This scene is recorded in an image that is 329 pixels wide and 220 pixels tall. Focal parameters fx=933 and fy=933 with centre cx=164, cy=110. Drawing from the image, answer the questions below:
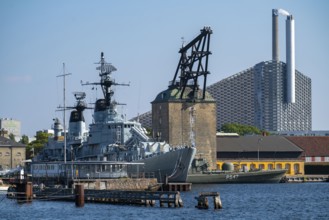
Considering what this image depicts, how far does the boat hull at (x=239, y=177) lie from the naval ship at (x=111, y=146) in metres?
15.5

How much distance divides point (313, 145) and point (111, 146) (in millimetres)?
65993

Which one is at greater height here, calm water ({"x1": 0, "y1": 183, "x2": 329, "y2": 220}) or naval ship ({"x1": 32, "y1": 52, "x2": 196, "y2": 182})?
naval ship ({"x1": 32, "y1": 52, "x2": 196, "y2": 182})

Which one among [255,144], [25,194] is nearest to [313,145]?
[255,144]

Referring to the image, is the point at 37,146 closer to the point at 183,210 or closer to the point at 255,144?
the point at 255,144

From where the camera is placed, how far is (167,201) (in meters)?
68.4

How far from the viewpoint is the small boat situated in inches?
4730

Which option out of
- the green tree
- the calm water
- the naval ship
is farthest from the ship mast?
the green tree

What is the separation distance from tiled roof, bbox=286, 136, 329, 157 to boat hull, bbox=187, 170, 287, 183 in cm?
3005

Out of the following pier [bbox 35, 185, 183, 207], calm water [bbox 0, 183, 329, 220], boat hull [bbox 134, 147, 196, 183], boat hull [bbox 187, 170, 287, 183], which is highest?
boat hull [bbox 134, 147, 196, 183]

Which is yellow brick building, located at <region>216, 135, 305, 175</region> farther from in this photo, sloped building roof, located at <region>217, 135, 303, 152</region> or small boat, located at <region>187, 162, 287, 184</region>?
small boat, located at <region>187, 162, 287, 184</region>

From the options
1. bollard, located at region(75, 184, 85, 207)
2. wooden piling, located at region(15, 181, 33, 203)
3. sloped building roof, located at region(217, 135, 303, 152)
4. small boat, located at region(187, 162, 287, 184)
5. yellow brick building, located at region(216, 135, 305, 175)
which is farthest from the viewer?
sloped building roof, located at region(217, 135, 303, 152)

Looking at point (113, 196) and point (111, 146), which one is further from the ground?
point (111, 146)

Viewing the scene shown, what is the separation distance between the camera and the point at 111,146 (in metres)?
103

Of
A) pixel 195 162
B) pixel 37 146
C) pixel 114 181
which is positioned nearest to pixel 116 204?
pixel 114 181
